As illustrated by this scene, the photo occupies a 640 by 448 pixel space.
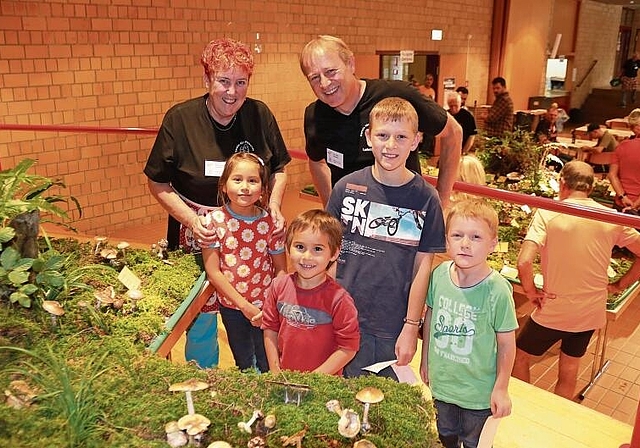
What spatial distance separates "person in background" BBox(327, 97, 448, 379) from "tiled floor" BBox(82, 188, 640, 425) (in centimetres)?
227

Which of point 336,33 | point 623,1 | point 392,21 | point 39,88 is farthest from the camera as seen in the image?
point 623,1

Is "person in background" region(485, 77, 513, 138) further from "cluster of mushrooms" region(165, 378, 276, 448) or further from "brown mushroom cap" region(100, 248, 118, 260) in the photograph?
"cluster of mushrooms" region(165, 378, 276, 448)

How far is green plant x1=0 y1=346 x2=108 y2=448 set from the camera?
1.46 m

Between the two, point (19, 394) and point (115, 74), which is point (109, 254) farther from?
point (115, 74)

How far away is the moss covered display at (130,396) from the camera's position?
1469mm

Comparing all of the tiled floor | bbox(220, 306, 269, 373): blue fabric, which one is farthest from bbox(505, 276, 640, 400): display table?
bbox(220, 306, 269, 373): blue fabric

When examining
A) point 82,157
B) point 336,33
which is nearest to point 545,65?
point 336,33

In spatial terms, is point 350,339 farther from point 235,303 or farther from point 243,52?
point 243,52

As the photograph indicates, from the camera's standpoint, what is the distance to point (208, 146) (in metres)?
2.54

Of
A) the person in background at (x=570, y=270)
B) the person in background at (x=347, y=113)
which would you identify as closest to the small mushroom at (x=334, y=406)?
the person in background at (x=347, y=113)

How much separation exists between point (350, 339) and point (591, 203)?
2.04m

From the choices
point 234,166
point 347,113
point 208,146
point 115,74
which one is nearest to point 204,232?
point 234,166

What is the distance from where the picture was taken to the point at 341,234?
2.06 m

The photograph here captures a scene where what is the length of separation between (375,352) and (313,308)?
341 millimetres
